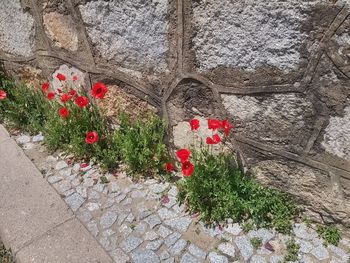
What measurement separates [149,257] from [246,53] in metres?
1.24

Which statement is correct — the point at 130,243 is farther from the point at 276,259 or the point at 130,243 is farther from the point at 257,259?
the point at 276,259

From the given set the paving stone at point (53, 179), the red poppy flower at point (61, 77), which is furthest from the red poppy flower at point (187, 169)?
the red poppy flower at point (61, 77)

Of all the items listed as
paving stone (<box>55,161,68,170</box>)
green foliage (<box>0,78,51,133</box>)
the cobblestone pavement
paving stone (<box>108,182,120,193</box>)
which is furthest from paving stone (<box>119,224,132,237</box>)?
green foliage (<box>0,78,51,133</box>)

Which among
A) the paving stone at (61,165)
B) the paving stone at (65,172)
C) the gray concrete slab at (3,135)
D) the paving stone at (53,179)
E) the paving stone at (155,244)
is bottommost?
the paving stone at (155,244)

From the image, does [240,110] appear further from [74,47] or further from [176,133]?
[74,47]

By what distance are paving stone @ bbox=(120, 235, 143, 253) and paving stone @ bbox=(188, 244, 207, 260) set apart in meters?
0.30

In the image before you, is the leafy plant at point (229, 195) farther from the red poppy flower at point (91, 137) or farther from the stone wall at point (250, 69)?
the red poppy flower at point (91, 137)

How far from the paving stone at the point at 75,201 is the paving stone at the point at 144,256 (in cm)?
58

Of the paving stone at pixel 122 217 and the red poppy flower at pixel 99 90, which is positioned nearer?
the paving stone at pixel 122 217

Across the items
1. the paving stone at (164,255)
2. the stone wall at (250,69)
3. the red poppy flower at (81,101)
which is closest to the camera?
the stone wall at (250,69)

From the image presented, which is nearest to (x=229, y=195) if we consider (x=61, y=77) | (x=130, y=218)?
(x=130, y=218)

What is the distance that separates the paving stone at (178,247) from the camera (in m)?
2.35

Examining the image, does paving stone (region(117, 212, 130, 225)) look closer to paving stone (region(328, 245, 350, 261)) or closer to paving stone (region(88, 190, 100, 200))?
paving stone (region(88, 190, 100, 200))

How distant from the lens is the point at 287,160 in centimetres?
232
